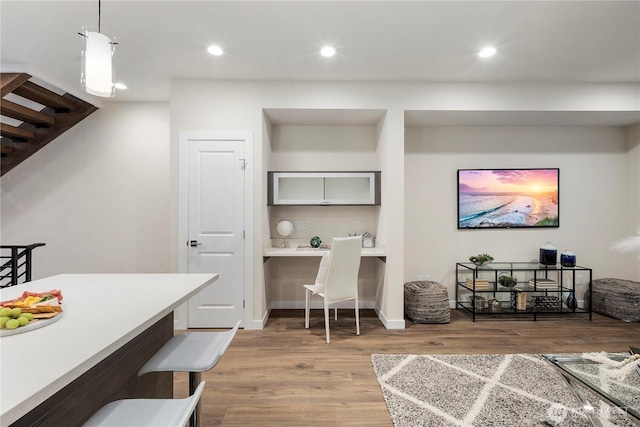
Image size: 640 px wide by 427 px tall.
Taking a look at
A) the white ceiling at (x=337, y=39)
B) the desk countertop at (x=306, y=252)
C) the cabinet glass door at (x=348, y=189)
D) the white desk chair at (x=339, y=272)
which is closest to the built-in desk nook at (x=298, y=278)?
the desk countertop at (x=306, y=252)

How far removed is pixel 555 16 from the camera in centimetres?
237

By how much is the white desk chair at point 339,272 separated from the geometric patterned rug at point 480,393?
67 centimetres

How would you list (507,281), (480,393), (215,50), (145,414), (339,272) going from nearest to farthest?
(145,414), (480,393), (215,50), (339,272), (507,281)

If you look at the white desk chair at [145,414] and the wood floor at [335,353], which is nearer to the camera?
the white desk chair at [145,414]

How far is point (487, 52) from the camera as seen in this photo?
287 centimetres

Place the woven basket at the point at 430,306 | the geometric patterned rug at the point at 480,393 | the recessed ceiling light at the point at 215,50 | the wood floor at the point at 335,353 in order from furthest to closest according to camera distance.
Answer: the woven basket at the point at 430,306 < the recessed ceiling light at the point at 215,50 < the wood floor at the point at 335,353 < the geometric patterned rug at the point at 480,393

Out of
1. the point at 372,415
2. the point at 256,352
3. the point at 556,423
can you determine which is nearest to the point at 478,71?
the point at 556,423

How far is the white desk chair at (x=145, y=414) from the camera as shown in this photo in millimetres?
951

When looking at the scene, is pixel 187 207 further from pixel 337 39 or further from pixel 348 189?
pixel 337 39

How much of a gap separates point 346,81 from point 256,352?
9.52ft

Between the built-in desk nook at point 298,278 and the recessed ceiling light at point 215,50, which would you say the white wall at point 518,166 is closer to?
the built-in desk nook at point 298,278

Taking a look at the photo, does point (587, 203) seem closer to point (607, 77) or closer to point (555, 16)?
point (607, 77)

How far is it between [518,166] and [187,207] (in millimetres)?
4143

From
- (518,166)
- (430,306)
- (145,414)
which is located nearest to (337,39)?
(145,414)
